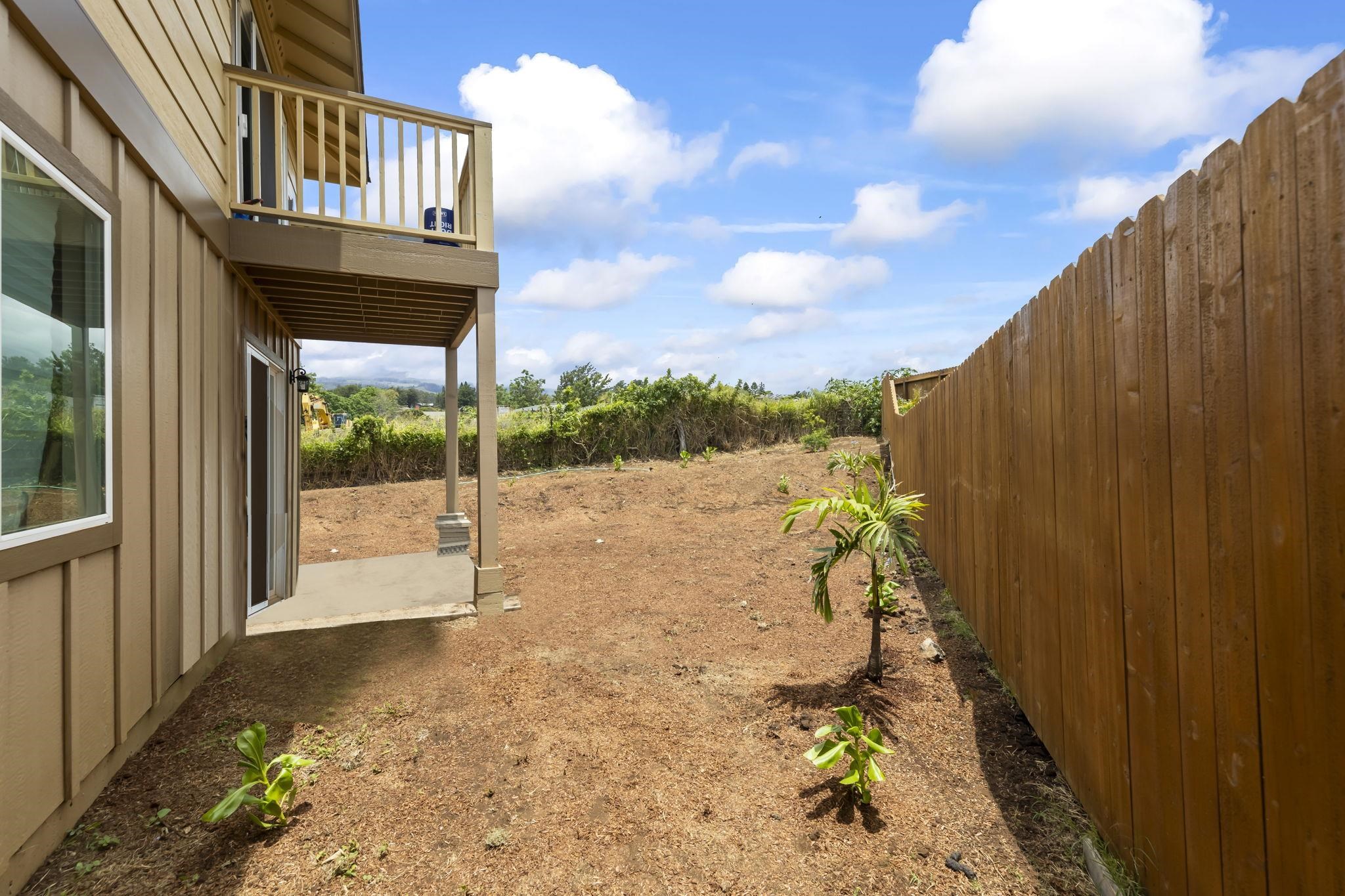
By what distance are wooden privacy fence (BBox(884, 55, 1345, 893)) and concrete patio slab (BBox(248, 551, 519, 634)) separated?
4.30 m

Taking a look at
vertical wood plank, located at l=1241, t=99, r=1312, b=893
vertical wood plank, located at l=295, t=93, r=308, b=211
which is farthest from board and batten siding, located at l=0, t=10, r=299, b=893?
vertical wood plank, located at l=1241, t=99, r=1312, b=893

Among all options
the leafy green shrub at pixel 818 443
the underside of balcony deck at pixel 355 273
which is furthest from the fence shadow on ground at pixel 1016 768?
the leafy green shrub at pixel 818 443

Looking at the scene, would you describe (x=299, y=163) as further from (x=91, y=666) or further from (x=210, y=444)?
(x=91, y=666)

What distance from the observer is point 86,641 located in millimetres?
2365

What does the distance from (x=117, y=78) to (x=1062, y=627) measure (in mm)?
4367

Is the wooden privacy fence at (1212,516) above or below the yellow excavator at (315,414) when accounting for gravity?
below

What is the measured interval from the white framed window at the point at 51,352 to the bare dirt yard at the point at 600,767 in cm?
122

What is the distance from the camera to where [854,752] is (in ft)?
8.21

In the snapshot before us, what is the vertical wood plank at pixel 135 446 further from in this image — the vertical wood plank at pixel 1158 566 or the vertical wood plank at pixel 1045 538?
the vertical wood plank at pixel 1045 538

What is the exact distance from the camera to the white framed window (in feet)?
6.37

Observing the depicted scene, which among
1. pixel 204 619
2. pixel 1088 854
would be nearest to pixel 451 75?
pixel 204 619

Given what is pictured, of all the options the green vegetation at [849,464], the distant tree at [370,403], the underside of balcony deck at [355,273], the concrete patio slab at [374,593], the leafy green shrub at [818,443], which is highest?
the distant tree at [370,403]

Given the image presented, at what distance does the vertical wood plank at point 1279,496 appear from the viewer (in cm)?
116

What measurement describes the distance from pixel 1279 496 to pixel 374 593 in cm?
641
